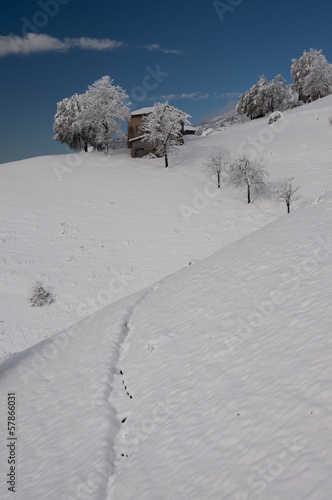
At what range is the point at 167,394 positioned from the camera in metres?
7.23

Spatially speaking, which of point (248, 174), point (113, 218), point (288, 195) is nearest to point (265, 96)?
point (248, 174)

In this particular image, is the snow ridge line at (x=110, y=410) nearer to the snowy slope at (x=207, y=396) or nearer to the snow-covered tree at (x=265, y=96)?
the snowy slope at (x=207, y=396)

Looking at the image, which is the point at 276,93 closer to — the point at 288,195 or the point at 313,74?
the point at 313,74

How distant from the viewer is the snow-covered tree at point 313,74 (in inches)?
2419

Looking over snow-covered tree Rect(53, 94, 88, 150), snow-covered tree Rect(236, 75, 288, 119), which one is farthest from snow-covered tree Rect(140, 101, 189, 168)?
snow-covered tree Rect(236, 75, 288, 119)

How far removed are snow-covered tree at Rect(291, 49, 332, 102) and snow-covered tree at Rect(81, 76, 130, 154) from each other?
40191mm

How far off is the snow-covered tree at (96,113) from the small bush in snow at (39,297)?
Result: 3206 cm

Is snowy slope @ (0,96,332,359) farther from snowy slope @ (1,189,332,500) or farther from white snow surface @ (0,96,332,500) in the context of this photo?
snowy slope @ (1,189,332,500)

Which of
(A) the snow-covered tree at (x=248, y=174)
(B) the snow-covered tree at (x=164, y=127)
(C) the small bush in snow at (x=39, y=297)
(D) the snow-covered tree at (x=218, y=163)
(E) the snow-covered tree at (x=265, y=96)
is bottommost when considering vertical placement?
(C) the small bush in snow at (x=39, y=297)

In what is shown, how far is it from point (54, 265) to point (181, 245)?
10504 mm

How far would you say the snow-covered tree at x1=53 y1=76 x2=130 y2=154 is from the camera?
4634cm

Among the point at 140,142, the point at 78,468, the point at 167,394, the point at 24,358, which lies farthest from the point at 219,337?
the point at 140,142

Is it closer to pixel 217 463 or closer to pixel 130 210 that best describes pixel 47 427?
pixel 217 463

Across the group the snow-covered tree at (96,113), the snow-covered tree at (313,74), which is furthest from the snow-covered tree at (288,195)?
the snow-covered tree at (313,74)
